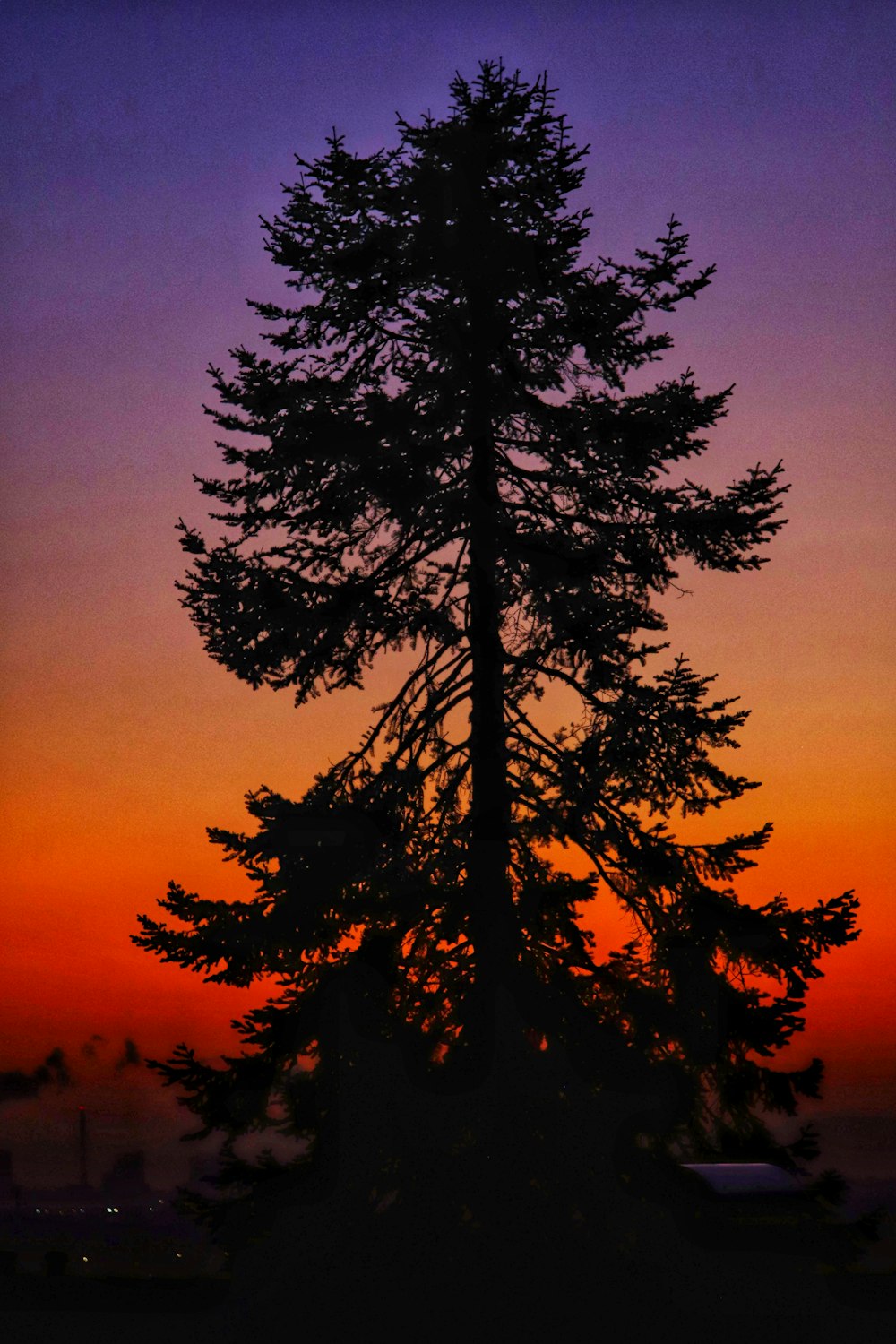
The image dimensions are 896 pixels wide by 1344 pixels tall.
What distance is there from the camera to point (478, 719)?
14180mm

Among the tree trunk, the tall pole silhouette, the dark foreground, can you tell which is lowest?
the tall pole silhouette

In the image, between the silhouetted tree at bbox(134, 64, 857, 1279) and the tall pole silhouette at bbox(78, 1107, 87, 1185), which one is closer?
the silhouetted tree at bbox(134, 64, 857, 1279)

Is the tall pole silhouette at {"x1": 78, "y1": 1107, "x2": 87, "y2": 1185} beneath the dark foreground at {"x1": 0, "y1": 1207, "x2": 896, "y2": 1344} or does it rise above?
beneath

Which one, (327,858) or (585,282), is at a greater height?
(585,282)

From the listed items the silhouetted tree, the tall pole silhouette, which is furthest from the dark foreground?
the tall pole silhouette

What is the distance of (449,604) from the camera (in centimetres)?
1480

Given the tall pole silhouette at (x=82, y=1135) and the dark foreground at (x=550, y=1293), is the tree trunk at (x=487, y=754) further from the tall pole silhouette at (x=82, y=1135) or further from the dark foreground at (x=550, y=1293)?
the tall pole silhouette at (x=82, y=1135)

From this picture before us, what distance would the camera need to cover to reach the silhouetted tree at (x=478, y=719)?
41.2 ft

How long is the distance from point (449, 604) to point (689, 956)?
459 centimetres

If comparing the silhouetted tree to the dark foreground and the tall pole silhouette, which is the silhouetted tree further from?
the tall pole silhouette

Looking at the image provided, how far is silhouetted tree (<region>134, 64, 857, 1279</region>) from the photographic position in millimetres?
12555

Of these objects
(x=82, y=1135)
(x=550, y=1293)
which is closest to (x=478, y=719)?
(x=550, y=1293)

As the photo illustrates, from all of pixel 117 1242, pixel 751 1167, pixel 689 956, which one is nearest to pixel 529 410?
pixel 689 956

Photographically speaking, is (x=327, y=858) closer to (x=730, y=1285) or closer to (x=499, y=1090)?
(x=499, y=1090)
